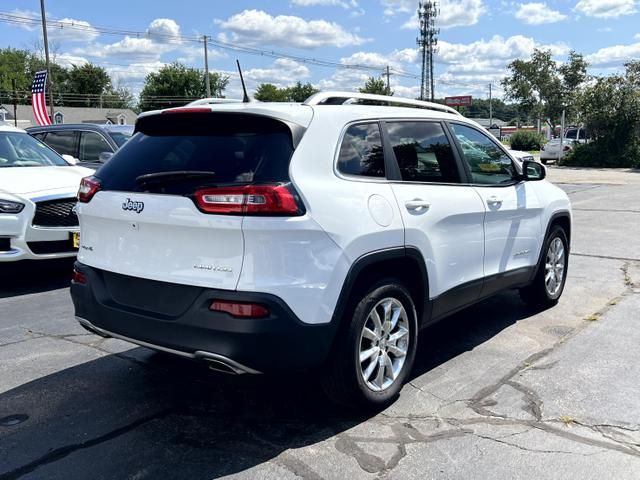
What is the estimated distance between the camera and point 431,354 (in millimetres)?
4848

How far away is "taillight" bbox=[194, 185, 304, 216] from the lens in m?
3.12

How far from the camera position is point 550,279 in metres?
6.05

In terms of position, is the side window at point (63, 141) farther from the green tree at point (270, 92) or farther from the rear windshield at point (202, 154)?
the green tree at point (270, 92)

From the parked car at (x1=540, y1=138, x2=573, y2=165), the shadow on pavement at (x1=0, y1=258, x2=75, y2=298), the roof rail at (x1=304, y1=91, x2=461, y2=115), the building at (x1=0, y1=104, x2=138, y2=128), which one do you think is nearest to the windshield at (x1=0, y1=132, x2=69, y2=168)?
the shadow on pavement at (x1=0, y1=258, x2=75, y2=298)

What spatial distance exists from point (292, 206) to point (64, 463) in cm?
175

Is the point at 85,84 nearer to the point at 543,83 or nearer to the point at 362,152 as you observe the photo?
the point at 543,83

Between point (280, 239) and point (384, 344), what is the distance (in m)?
1.12

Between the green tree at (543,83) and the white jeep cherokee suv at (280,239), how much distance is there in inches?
1932

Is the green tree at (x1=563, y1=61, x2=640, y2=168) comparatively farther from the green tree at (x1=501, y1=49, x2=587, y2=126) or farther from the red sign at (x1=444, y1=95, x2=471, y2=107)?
the red sign at (x1=444, y1=95, x2=471, y2=107)

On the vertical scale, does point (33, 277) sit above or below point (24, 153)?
below

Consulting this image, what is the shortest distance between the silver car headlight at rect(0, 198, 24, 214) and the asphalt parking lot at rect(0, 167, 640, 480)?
58.3 inches

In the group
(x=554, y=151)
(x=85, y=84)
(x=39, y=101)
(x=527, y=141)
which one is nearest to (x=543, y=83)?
(x=527, y=141)

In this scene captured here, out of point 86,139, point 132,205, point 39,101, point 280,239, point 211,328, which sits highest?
point 39,101

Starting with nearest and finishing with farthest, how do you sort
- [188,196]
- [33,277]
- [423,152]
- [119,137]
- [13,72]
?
[188,196], [423,152], [33,277], [119,137], [13,72]
